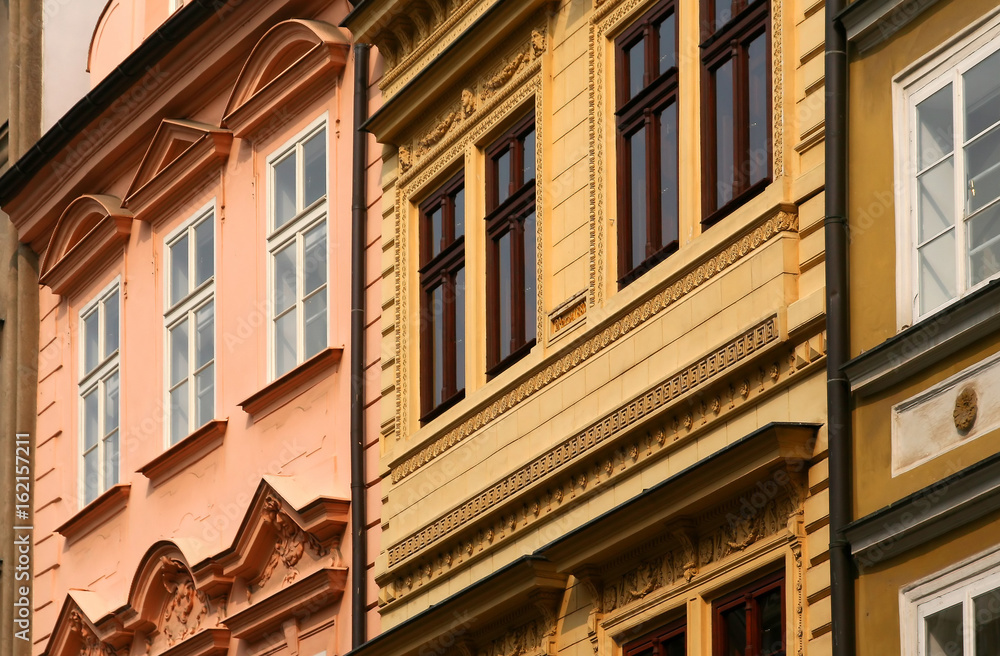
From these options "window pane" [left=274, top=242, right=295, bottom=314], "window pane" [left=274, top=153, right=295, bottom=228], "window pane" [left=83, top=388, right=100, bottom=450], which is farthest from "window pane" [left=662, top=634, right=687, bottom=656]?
"window pane" [left=83, top=388, right=100, bottom=450]

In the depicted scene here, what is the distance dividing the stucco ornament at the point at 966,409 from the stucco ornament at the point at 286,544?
816 centimetres

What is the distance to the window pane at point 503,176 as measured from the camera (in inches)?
693

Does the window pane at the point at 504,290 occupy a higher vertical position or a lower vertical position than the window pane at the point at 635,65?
lower

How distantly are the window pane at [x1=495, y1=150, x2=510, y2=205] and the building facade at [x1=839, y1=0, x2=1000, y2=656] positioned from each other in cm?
469

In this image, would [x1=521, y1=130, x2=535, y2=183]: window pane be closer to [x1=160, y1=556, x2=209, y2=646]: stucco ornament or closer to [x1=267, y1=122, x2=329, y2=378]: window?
[x1=267, y1=122, x2=329, y2=378]: window

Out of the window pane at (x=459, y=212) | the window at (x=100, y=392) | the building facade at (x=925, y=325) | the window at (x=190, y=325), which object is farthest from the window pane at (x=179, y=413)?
the building facade at (x=925, y=325)

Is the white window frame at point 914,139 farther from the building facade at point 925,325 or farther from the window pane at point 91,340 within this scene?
the window pane at point 91,340

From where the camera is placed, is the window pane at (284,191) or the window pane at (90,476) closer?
the window pane at (284,191)

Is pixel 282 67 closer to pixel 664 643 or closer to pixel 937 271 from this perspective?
pixel 664 643

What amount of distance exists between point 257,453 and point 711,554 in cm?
730

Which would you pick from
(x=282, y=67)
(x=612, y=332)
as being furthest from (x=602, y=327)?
(x=282, y=67)

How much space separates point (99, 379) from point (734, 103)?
1164 centimetres

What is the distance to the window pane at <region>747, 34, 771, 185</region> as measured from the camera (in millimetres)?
14188

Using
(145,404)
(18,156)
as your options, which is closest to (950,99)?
(145,404)
